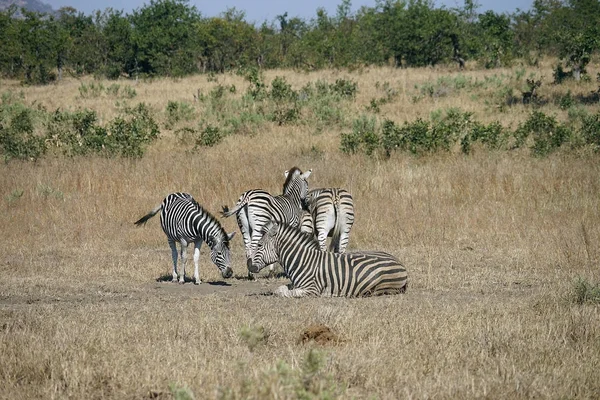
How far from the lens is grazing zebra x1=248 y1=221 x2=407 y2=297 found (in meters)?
9.77

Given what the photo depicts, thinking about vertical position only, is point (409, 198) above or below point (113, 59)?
below

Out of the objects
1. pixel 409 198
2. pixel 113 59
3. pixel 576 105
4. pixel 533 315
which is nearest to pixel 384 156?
pixel 409 198

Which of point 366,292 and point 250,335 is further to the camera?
point 366,292

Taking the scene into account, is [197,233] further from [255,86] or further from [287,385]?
[255,86]

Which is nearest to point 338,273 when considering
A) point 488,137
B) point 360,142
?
point 360,142

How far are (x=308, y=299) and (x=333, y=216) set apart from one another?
9.78ft

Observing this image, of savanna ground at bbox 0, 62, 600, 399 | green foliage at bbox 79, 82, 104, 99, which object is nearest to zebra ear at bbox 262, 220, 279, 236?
savanna ground at bbox 0, 62, 600, 399

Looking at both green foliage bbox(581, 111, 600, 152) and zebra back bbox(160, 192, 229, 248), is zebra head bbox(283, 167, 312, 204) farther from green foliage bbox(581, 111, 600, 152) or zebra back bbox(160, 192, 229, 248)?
green foliage bbox(581, 111, 600, 152)

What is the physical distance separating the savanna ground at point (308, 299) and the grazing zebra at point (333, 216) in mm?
1071

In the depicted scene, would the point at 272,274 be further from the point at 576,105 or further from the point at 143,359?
the point at 576,105

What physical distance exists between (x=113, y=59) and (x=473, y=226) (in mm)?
37353

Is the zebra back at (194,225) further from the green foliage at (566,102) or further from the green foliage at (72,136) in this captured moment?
the green foliage at (566,102)

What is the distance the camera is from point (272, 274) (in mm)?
12219

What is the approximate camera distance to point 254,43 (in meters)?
49.7
